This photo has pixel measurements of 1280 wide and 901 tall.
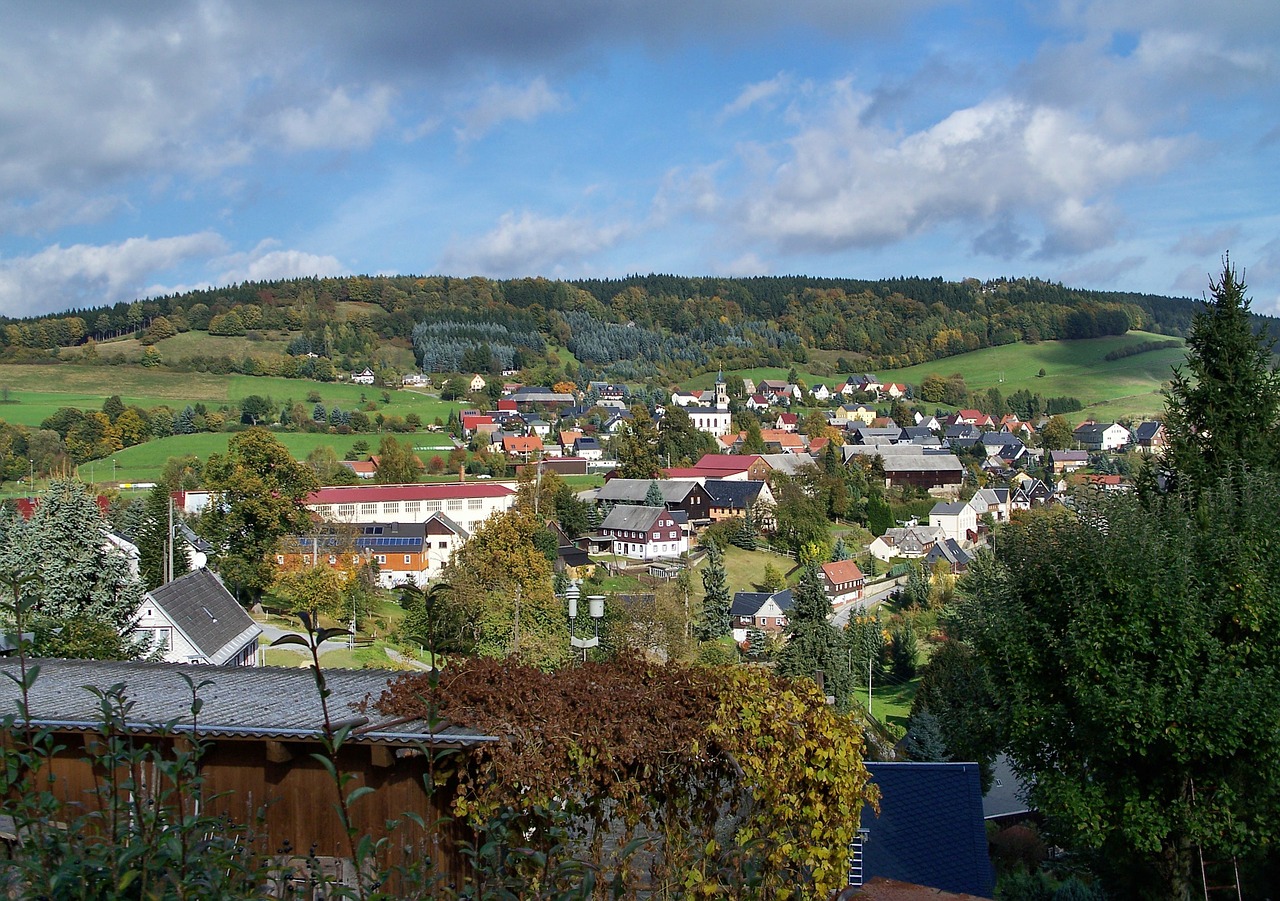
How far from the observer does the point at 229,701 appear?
6.93 metres

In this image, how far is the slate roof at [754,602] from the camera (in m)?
35.2

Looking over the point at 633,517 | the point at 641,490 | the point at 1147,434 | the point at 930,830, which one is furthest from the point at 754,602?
the point at 1147,434

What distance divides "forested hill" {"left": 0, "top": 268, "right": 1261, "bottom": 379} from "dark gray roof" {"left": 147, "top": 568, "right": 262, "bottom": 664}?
88.3m

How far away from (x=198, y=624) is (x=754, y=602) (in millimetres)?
20994

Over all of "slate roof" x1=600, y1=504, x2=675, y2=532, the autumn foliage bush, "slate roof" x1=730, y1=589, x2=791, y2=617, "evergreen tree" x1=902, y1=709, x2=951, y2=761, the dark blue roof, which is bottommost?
"evergreen tree" x1=902, y1=709, x2=951, y2=761

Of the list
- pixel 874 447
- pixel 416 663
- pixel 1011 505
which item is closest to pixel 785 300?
pixel 874 447

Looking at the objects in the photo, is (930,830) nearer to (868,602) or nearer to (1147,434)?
(868,602)

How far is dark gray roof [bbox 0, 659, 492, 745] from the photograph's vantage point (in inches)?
227

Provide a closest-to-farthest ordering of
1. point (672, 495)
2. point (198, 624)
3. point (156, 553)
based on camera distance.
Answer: point (198, 624), point (156, 553), point (672, 495)

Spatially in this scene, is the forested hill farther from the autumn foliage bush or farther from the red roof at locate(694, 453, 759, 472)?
the autumn foliage bush

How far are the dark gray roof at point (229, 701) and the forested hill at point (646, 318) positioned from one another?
102808 millimetres

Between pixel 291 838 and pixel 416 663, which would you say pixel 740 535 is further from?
pixel 291 838

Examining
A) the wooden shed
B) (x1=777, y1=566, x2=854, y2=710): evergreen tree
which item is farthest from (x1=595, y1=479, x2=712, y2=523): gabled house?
the wooden shed

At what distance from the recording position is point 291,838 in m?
6.25
